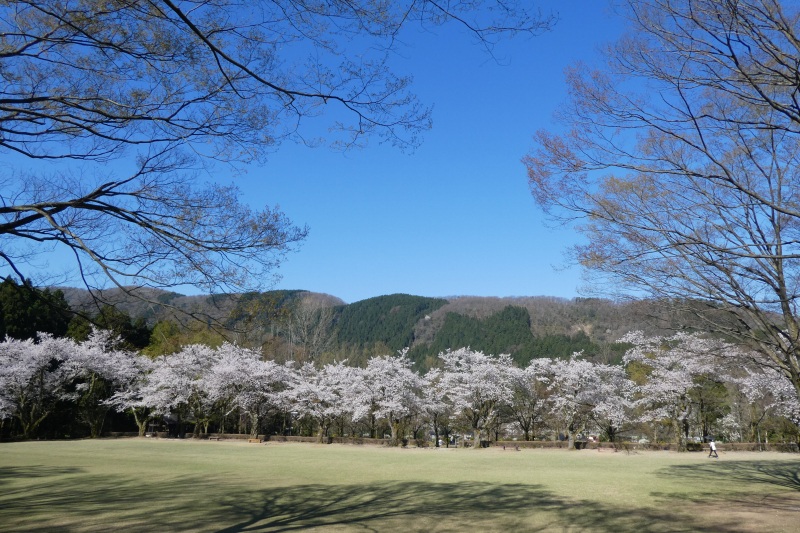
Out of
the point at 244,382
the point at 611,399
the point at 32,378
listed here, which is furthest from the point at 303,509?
the point at 32,378

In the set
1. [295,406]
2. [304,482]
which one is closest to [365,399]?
[295,406]

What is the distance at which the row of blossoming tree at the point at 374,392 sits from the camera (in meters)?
26.1

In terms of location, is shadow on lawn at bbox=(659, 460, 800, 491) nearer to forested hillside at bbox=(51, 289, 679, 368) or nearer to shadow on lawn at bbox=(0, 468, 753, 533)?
forested hillside at bbox=(51, 289, 679, 368)

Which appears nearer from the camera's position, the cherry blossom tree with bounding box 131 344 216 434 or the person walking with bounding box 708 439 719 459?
the person walking with bounding box 708 439 719 459

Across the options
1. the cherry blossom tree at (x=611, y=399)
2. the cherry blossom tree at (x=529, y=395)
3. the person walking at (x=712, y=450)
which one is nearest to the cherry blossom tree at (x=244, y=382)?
the cherry blossom tree at (x=529, y=395)

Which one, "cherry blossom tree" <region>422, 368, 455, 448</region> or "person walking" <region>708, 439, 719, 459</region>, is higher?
"cherry blossom tree" <region>422, 368, 455, 448</region>

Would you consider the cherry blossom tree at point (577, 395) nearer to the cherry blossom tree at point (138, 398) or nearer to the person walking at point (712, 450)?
the person walking at point (712, 450)

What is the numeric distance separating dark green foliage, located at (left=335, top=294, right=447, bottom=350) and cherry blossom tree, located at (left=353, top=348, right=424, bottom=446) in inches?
2265

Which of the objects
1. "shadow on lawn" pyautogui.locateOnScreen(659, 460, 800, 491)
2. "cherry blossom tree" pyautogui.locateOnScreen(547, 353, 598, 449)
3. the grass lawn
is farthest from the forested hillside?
"shadow on lawn" pyautogui.locateOnScreen(659, 460, 800, 491)

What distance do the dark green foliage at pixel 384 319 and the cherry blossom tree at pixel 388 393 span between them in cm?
5754

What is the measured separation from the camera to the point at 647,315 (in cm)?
903

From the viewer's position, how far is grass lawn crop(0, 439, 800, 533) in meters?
6.38

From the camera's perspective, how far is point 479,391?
28.7m

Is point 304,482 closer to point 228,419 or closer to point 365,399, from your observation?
point 365,399
